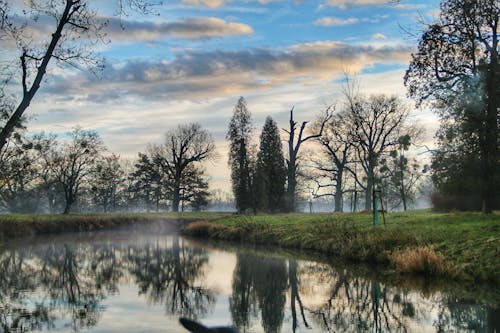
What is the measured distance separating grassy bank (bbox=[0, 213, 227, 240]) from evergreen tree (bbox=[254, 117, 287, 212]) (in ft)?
28.9

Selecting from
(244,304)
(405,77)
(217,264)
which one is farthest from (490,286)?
(405,77)

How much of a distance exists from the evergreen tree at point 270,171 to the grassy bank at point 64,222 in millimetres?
8796

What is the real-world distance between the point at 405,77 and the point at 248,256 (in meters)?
12.2

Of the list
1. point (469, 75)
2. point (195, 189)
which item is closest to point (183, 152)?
point (195, 189)

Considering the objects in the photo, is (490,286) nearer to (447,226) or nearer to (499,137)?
(447,226)

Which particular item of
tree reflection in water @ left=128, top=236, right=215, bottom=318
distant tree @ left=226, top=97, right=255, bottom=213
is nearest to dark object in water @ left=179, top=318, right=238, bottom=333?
tree reflection in water @ left=128, top=236, right=215, bottom=318

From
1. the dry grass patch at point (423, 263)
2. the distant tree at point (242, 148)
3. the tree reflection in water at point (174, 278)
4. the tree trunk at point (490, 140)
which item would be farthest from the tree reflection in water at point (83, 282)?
the distant tree at point (242, 148)

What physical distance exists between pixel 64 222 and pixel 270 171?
86.8 feet

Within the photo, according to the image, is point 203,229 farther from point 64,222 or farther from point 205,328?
point 205,328

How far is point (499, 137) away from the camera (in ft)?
80.0

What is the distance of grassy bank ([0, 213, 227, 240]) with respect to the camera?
37.9 m

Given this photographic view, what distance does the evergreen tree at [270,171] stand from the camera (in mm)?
60812

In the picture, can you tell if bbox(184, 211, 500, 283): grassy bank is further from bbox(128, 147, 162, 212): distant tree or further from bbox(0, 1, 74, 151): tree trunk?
bbox(128, 147, 162, 212): distant tree

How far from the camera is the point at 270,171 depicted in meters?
63.6
